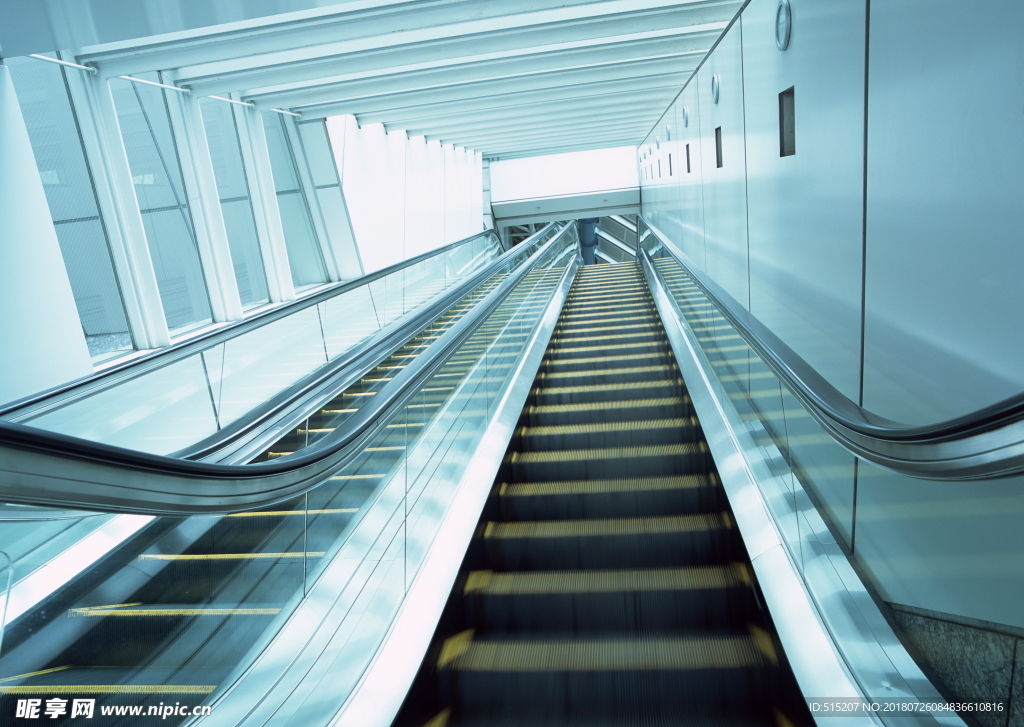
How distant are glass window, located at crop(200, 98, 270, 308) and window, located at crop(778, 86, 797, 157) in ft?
24.3

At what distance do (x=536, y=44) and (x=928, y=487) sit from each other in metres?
7.14

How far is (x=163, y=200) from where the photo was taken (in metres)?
8.24

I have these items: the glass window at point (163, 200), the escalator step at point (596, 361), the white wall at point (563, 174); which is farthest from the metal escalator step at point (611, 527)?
the white wall at point (563, 174)

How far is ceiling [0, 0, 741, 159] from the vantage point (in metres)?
6.69

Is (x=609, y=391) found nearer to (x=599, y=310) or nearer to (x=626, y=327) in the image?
(x=626, y=327)

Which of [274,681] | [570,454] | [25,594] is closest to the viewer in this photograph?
[25,594]

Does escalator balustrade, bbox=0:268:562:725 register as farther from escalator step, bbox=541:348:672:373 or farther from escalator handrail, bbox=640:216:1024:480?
escalator step, bbox=541:348:672:373

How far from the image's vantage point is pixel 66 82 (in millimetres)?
6984


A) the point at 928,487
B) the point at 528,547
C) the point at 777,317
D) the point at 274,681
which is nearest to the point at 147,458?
the point at 274,681

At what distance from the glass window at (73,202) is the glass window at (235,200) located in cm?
194

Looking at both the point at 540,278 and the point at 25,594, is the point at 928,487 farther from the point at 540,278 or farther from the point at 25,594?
the point at 540,278

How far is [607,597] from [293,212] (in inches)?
369

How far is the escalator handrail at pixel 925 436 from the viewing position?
Answer: 1180 millimetres

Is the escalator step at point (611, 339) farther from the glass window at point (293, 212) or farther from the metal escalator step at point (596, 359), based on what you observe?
the glass window at point (293, 212)
